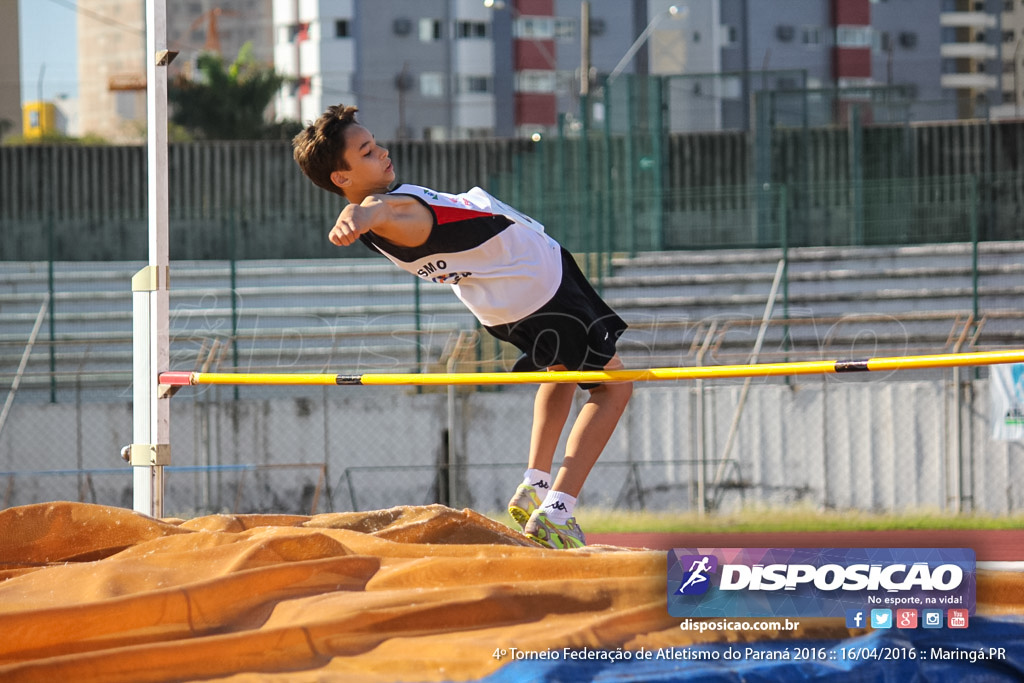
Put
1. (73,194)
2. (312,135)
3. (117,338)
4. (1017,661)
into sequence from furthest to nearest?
(73,194) → (117,338) → (312,135) → (1017,661)

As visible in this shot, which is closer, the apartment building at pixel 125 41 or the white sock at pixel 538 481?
the white sock at pixel 538 481

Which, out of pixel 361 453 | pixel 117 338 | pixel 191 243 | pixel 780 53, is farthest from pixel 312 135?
pixel 780 53

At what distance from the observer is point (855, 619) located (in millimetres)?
2748

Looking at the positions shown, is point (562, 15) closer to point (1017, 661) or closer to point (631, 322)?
point (631, 322)

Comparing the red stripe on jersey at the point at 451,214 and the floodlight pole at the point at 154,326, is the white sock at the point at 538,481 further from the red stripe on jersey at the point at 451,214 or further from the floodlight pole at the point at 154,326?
the floodlight pole at the point at 154,326

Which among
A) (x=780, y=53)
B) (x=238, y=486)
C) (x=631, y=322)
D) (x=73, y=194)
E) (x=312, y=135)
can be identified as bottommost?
(x=238, y=486)

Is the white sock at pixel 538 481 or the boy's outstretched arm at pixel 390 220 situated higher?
the boy's outstretched arm at pixel 390 220

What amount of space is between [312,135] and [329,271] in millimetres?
9528

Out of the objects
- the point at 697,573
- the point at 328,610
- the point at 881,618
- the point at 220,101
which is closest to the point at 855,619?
the point at 881,618

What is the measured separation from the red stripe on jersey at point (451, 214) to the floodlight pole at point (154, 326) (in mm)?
1405

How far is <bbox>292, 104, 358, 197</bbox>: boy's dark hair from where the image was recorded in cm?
395

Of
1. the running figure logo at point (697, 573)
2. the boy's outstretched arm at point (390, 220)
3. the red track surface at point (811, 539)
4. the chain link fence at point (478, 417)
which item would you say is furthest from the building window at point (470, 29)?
the running figure logo at point (697, 573)

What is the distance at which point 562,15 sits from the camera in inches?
1298

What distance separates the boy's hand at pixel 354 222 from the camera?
11.4ft
